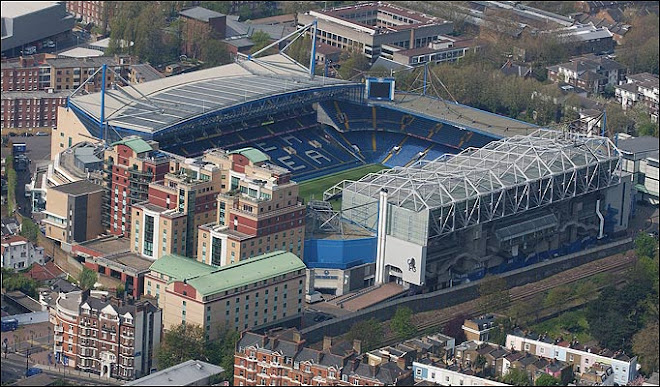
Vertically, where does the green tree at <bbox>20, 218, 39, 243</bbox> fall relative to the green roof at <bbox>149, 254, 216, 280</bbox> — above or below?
below

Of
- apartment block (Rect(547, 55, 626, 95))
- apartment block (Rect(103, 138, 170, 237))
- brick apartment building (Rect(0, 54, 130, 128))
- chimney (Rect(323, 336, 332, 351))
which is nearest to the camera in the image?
chimney (Rect(323, 336, 332, 351))

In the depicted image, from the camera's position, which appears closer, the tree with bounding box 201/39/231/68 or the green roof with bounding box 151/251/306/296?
the green roof with bounding box 151/251/306/296

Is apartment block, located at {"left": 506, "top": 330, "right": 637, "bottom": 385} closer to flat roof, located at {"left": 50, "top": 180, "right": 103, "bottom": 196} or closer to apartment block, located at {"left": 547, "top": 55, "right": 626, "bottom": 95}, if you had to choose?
flat roof, located at {"left": 50, "top": 180, "right": 103, "bottom": 196}

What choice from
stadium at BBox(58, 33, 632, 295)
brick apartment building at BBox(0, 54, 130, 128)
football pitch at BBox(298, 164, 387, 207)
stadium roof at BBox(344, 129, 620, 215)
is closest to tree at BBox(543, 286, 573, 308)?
stadium at BBox(58, 33, 632, 295)

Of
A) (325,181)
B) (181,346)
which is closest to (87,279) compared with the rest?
(181,346)

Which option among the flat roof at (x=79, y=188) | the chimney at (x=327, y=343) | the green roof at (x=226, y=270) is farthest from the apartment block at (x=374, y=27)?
the chimney at (x=327, y=343)

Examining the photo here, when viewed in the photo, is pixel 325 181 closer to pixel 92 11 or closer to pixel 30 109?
pixel 30 109
